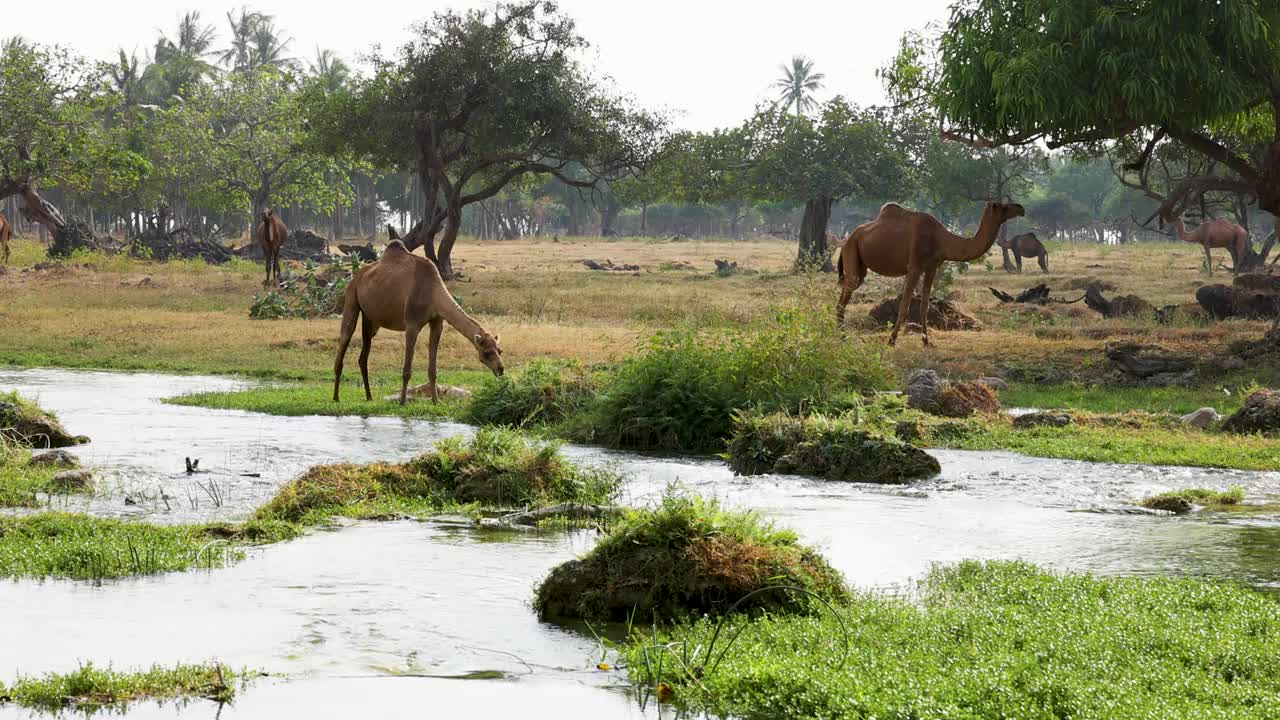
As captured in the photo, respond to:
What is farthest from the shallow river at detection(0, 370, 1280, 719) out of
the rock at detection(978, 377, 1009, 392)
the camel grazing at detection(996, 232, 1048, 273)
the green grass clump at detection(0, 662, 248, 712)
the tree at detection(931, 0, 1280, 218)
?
the camel grazing at detection(996, 232, 1048, 273)

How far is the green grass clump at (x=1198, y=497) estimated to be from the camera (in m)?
11.6

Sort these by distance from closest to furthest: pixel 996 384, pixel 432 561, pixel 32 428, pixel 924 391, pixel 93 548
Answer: pixel 93 548
pixel 432 561
pixel 32 428
pixel 924 391
pixel 996 384

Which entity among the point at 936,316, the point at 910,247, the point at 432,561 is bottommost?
the point at 432,561

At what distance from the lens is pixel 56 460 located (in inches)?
498

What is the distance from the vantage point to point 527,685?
6.72m

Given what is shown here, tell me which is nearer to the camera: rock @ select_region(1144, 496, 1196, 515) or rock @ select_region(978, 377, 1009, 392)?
rock @ select_region(1144, 496, 1196, 515)

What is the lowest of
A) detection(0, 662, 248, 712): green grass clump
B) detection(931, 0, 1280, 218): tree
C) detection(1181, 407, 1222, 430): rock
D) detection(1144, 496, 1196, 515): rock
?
detection(0, 662, 248, 712): green grass clump

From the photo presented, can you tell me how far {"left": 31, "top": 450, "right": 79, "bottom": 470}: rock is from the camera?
12570mm

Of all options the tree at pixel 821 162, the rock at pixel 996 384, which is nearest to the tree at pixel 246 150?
the tree at pixel 821 162

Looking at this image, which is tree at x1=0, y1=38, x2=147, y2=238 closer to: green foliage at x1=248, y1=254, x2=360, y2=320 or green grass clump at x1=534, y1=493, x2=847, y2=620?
green foliage at x1=248, y1=254, x2=360, y2=320

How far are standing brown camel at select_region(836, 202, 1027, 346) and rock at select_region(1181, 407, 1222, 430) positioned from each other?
706cm

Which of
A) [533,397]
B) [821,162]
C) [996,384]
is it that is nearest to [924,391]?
[996,384]

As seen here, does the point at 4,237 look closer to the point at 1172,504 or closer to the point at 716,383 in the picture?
the point at 716,383

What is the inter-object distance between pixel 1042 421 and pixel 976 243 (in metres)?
7.81
